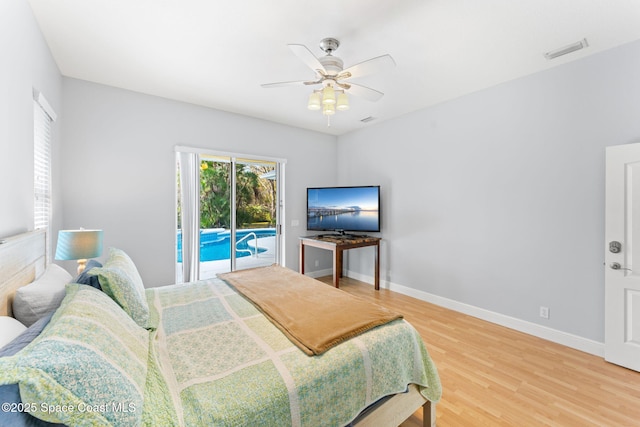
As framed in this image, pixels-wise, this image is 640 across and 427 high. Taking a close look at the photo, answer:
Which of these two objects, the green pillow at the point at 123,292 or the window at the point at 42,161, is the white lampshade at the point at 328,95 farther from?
the window at the point at 42,161

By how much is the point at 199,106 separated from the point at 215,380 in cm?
365

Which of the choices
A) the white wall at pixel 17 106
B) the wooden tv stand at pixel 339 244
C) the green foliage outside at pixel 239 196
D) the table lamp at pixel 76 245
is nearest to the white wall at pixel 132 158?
the green foliage outside at pixel 239 196

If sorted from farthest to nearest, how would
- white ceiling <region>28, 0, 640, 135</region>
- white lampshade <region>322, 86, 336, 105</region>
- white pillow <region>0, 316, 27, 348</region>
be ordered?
white lampshade <region>322, 86, 336, 105</region>, white ceiling <region>28, 0, 640, 135</region>, white pillow <region>0, 316, 27, 348</region>

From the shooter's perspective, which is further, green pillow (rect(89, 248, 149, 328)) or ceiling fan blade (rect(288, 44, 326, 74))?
ceiling fan blade (rect(288, 44, 326, 74))

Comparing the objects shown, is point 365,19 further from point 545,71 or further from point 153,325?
point 153,325

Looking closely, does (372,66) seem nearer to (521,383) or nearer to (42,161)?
(521,383)

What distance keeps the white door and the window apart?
4.69 meters

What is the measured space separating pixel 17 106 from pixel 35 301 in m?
1.26

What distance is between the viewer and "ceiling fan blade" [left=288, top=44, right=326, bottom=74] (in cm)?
177

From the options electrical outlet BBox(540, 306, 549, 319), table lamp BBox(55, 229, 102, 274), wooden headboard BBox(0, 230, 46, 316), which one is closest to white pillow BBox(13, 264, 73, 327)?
wooden headboard BBox(0, 230, 46, 316)

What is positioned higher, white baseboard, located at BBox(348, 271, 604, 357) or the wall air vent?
the wall air vent

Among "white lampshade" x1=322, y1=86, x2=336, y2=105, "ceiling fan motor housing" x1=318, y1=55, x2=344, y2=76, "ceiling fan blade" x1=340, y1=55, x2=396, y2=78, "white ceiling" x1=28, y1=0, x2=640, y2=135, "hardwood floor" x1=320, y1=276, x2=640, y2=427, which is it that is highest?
"white ceiling" x1=28, y1=0, x2=640, y2=135

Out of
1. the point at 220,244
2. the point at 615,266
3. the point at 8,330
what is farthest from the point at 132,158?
the point at 615,266

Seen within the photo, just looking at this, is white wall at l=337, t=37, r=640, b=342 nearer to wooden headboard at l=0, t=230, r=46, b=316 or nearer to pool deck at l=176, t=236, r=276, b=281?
pool deck at l=176, t=236, r=276, b=281
